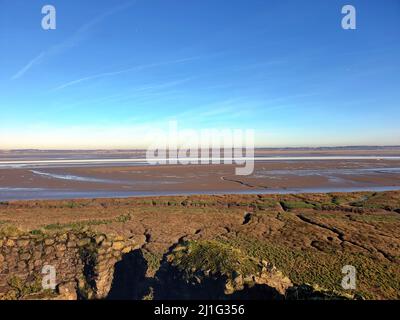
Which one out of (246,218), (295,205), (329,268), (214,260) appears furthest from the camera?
(295,205)

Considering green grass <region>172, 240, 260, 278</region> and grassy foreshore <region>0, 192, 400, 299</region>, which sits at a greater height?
green grass <region>172, 240, 260, 278</region>

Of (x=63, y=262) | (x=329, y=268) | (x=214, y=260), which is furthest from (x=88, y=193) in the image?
(x=329, y=268)

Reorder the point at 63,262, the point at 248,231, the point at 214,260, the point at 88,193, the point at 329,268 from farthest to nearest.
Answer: the point at 88,193 < the point at 248,231 < the point at 329,268 < the point at 63,262 < the point at 214,260

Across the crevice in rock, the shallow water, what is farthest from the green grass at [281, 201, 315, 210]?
the shallow water

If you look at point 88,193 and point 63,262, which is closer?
point 63,262

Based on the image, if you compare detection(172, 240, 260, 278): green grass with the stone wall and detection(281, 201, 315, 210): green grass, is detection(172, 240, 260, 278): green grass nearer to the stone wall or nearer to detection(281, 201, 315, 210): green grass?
the stone wall

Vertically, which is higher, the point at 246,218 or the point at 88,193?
the point at 246,218

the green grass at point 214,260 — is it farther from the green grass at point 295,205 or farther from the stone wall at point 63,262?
the green grass at point 295,205

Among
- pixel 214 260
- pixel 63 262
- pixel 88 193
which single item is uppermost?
pixel 214 260


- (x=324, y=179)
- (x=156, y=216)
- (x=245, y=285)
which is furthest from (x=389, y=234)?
(x=324, y=179)

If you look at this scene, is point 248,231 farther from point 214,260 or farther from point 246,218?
point 214,260
